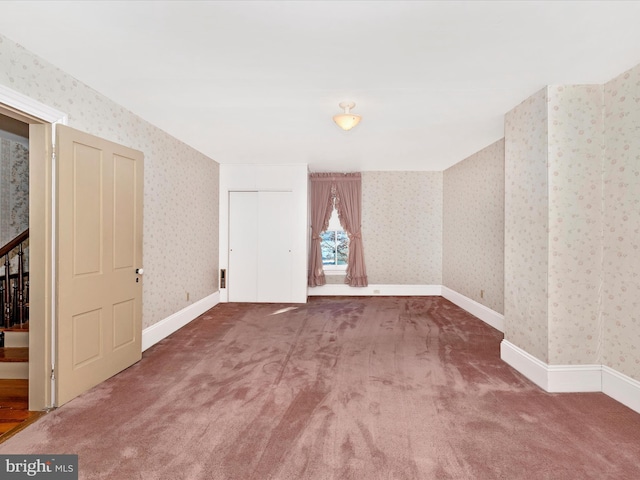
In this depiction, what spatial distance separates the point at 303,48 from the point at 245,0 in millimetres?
555

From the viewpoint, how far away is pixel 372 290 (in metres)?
6.98

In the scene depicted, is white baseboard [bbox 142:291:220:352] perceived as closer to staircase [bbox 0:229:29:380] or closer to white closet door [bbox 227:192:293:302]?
white closet door [bbox 227:192:293:302]

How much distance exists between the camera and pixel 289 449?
6.73ft

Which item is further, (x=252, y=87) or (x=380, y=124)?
(x=380, y=124)

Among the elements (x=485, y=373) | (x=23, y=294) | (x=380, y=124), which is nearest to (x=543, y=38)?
(x=380, y=124)

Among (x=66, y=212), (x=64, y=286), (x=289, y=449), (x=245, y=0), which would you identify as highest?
(x=245, y=0)

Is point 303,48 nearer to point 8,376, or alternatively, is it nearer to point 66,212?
point 66,212

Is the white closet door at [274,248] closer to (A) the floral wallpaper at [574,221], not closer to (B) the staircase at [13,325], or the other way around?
(B) the staircase at [13,325]

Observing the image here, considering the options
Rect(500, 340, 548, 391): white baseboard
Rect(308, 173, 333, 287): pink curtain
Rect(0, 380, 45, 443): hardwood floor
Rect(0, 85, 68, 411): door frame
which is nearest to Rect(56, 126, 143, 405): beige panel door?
Rect(0, 85, 68, 411): door frame

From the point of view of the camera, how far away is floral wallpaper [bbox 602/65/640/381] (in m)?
2.54

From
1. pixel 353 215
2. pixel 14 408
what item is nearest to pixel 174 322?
pixel 14 408

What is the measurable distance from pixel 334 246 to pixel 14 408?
5381 millimetres

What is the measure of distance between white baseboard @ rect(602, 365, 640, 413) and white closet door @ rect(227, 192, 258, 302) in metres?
4.96

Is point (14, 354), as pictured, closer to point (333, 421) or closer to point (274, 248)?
point (333, 421)
